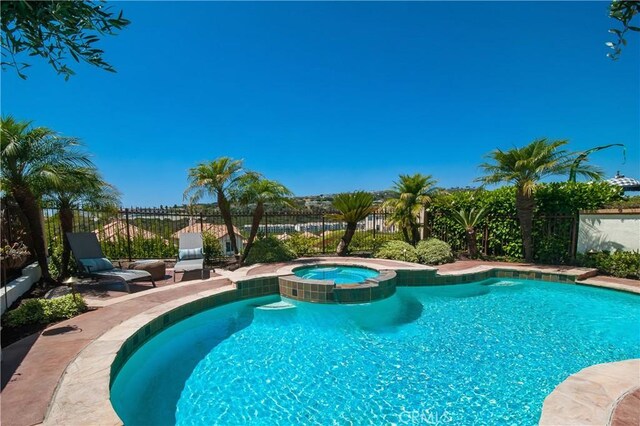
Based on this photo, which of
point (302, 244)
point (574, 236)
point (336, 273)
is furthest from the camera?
point (302, 244)

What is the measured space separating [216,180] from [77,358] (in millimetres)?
7020

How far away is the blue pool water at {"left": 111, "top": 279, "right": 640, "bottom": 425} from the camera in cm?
367

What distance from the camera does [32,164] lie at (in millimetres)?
6895

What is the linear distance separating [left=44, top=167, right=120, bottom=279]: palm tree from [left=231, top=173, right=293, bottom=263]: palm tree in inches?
148

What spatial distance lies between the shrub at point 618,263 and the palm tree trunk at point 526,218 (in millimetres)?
1711

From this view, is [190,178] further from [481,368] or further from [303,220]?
[481,368]

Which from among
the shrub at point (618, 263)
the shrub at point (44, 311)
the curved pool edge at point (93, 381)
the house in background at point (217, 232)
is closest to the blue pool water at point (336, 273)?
the house in background at point (217, 232)

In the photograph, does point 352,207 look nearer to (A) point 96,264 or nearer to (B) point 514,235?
(B) point 514,235

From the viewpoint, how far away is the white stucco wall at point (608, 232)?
912cm

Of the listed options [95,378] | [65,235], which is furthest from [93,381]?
[65,235]

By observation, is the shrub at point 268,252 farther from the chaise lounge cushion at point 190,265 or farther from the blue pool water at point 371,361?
the blue pool water at point 371,361

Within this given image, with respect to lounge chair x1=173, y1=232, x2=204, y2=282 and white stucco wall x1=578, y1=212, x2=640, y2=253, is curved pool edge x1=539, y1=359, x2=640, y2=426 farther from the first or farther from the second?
lounge chair x1=173, y1=232, x2=204, y2=282

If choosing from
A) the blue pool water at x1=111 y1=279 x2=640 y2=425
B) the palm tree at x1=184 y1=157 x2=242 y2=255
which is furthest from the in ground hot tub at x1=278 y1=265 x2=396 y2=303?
the palm tree at x1=184 y1=157 x2=242 y2=255

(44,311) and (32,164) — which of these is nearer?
(44,311)
